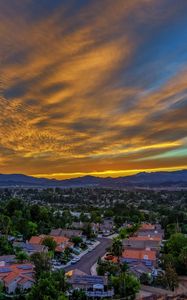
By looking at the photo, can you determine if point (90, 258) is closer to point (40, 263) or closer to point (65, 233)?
point (40, 263)

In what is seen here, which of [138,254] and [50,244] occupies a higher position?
[50,244]

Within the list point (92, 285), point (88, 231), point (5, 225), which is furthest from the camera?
point (88, 231)

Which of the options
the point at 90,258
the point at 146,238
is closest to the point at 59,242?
the point at 90,258

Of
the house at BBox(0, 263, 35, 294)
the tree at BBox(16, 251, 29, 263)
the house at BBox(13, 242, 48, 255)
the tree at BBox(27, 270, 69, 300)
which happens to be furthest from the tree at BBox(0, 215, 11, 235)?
the tree at BBox(27, 270, 69, 300)

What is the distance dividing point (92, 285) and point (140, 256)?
35.8ft

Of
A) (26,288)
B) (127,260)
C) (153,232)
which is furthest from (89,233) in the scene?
(26,288)

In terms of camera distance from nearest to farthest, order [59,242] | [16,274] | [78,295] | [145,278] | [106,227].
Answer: [78,295]
[16,274]
[145,278]
[59,242]
[106,227]

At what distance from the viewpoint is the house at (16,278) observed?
97.5 ft

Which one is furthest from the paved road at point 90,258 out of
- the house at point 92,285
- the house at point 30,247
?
the house at point 92,285

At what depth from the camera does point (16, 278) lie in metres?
30.2

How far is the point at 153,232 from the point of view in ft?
175

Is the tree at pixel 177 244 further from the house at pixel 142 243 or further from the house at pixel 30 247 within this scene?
the house at pixel 30 247

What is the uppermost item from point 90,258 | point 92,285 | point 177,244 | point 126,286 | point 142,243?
point 177,244

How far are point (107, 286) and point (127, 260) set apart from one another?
9.05 metres
